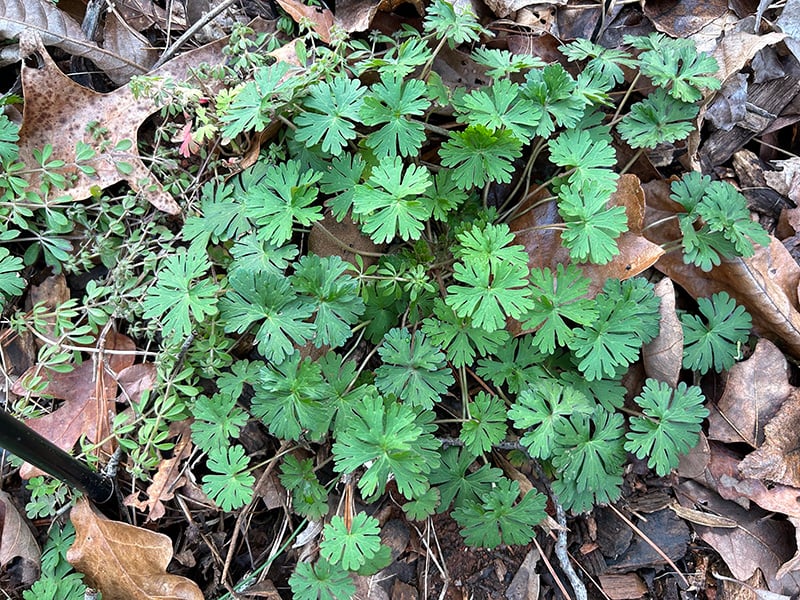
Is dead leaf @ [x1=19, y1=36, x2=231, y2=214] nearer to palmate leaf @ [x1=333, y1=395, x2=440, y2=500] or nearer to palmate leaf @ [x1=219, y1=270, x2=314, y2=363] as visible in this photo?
palmate leaf @ [x1=219, y1=270, x2=314, y2=363]

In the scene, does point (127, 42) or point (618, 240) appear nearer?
point (618, 240)

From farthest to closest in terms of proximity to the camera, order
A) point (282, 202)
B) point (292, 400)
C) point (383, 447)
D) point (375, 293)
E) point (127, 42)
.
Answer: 1. point (127, 42)
2. point (375, 293)
3. point (282, 202)
4. point (292, 400)
5. point (383, 447)

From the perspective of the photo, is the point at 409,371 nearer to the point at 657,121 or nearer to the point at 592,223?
the point at 592,223

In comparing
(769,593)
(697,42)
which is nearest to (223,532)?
(769,593)

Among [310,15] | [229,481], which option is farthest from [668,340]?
[310,15]

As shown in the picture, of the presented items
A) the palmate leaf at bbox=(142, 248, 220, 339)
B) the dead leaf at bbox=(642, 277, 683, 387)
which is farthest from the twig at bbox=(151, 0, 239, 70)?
the dead leaf at bbox=(642, 277, 683, 387)

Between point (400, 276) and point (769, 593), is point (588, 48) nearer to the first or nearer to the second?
point (400, 276)
